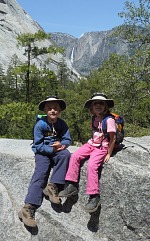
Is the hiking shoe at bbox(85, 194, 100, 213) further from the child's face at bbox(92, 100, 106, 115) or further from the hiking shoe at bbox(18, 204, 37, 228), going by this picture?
the child's face at bbox(92, 100, 106, 115)

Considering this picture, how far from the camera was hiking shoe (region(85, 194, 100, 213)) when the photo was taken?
4925mm

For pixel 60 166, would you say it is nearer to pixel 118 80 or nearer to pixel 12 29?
pixel 118 80

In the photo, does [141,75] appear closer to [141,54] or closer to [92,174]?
[141,54]

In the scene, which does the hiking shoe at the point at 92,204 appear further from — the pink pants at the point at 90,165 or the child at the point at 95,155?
the pink pants at the point at 90,165

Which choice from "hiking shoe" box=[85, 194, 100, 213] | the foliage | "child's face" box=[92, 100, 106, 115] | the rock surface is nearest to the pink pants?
"hiking shoe" box=[85, 194, 100, 213]

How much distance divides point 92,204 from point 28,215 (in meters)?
1.10

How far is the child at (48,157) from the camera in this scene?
5227 mm

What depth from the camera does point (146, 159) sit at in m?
5.59

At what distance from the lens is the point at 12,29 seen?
10162 centimetres

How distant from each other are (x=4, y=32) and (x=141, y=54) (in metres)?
90.6

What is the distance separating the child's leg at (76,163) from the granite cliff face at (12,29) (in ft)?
252

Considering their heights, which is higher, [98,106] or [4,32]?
[4,32]

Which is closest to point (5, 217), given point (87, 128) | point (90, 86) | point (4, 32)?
point (87, 128)

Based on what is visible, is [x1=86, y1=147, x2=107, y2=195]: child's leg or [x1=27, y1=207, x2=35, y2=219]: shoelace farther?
[x1=27, y1=207, x2=35, y2=219]: shoelace
